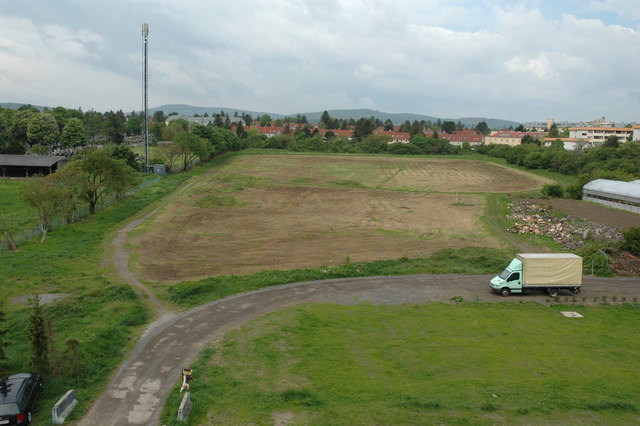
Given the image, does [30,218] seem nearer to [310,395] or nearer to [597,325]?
[310,395]

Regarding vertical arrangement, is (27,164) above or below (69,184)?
above

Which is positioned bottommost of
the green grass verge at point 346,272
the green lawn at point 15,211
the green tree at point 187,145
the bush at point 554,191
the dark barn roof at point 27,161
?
the green grass verge at point 346,272

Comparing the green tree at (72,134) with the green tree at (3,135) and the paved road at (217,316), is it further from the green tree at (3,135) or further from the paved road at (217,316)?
the paved road at (217,316)

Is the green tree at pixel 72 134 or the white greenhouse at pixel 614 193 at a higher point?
the green tree at pixel 72 134

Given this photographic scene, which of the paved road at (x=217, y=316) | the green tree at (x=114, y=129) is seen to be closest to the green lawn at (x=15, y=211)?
the paved road at (x=217, y=316)

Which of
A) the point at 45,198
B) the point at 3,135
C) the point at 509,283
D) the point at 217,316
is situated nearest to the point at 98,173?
the point at 45,198

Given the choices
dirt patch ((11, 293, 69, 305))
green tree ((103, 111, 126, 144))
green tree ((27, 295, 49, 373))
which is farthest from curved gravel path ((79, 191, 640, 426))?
green tree ((103, 111, 126, 144))

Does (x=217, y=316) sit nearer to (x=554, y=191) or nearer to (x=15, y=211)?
(x=15, y=211)

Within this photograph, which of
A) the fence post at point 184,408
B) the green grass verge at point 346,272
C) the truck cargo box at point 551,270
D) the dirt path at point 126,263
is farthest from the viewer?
the truck cargo box at point 551,270
